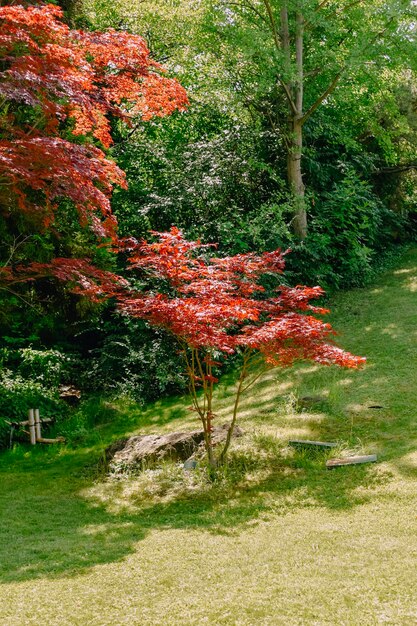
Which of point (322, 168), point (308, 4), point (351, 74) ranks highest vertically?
point (308, 4)

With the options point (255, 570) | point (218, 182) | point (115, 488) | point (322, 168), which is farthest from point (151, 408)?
point (322, 168)

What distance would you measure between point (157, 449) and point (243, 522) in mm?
1913

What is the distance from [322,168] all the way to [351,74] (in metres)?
2.39

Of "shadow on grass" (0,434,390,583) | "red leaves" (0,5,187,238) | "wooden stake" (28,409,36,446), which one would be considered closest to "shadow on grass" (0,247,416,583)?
"shadow on grass" (0,434,390,583)

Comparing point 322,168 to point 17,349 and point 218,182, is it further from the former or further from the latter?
point 17,349

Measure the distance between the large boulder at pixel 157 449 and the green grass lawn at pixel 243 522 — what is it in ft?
0.83

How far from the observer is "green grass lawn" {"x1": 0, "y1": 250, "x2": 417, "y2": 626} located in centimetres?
420

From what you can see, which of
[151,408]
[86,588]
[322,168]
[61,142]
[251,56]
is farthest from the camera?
[322,168]

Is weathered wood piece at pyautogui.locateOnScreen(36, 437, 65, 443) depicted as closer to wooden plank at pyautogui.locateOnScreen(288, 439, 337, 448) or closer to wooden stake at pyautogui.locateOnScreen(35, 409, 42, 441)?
wooden stake at pyautogui.locateOnScreen(35, 409, 42, 441)

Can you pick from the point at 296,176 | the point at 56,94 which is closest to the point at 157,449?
the point at 56,94

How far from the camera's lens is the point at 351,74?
12.5 meters

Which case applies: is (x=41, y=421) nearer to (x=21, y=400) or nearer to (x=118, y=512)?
(x=21, y=400)

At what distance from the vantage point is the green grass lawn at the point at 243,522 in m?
4.20

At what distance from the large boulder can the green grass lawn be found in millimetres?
252
